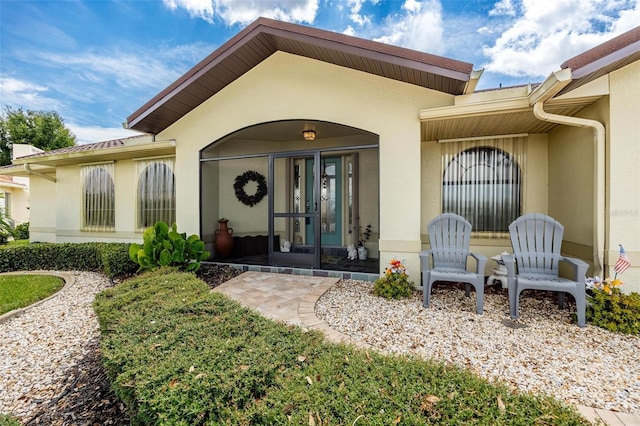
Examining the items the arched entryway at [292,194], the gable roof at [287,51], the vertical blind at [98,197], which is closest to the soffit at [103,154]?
the vertical blind at [98,197]

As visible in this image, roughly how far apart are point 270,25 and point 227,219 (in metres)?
4.77

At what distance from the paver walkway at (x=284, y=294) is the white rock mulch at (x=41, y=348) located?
1896 mm

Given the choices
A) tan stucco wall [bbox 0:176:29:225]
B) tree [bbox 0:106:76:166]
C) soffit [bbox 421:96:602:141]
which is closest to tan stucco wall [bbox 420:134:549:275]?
soffit [bbox 421:96:602:141]

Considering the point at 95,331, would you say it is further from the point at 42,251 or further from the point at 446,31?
the point at 446,31

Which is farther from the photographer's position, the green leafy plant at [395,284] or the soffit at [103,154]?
the soffit at [103,154]

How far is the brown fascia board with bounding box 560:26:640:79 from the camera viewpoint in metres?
3.10

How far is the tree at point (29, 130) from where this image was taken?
22.2 metres

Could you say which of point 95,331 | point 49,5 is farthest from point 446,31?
point 49,5

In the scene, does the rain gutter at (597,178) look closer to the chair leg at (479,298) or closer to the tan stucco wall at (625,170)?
the tan stucco wall at (625,170)

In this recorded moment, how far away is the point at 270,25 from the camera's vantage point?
4.73 meters

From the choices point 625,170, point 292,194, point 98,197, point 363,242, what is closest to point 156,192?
point 98,197

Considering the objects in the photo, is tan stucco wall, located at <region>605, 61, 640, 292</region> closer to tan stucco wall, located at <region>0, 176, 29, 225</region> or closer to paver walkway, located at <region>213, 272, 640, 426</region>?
paver walkway, located at <region>213, 272, 640, 426</region>

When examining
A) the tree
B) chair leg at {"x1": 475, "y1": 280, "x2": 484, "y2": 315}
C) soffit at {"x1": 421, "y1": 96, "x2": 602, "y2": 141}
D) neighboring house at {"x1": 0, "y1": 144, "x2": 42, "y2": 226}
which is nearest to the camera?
chair leg at {"x1": 475, "y1": 280, "x2": 484, "y2": 315}

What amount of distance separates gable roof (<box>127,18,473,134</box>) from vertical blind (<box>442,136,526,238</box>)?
1705mm
